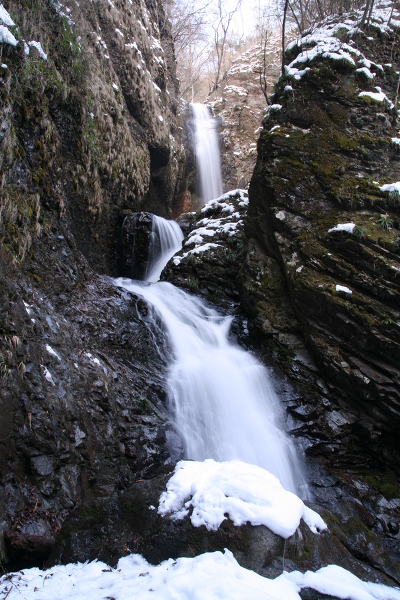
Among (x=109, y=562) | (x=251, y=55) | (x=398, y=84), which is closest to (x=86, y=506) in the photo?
(x=109, y=562)

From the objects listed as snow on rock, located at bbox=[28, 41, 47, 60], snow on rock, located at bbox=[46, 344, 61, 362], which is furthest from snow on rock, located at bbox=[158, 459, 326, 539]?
snow on rock, located at bbox=[28, 41, 47, 60]

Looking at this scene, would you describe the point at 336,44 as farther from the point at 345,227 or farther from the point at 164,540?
the point at 164,540

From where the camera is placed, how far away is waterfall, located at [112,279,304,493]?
5957mm

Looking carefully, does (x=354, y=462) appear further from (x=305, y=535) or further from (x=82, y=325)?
(x=82, y=325)

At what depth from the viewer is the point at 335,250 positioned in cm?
700

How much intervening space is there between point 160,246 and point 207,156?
956 centimetres

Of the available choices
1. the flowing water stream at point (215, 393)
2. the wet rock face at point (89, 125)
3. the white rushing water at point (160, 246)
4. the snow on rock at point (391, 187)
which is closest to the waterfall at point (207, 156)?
the wet rock face at point (89, 125)

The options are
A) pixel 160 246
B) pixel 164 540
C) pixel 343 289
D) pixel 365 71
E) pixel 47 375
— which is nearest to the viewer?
pixel 164 540

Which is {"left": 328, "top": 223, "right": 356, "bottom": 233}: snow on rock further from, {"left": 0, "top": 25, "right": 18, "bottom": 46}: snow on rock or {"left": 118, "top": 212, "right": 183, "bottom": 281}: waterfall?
{"left": 118, "top": 212, "right": 183, "bottom": 281}: waterfall

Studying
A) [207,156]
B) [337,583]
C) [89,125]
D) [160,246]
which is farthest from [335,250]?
[207,156]

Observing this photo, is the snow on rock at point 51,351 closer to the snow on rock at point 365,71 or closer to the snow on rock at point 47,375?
the snow on rock at point 47,375

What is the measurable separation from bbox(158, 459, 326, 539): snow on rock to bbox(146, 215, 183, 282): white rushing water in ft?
28.9

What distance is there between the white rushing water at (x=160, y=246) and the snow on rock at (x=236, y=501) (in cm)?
882

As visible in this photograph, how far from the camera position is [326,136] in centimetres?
798
